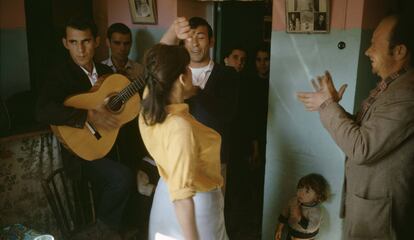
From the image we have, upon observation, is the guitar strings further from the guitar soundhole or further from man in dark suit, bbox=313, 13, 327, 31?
man in dark suit, bbox=313, 13, 327, 31

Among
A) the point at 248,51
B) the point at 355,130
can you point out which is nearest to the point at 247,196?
the point at 248,51

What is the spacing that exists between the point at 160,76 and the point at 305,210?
1.48 meters

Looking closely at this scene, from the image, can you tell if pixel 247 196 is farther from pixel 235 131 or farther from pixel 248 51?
pixel 248 51

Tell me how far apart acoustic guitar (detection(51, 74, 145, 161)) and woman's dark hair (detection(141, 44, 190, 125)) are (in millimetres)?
920

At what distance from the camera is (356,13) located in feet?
6.89

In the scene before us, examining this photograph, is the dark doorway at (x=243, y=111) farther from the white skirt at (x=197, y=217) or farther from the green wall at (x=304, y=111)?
the white skirt at (x=197, y=217)

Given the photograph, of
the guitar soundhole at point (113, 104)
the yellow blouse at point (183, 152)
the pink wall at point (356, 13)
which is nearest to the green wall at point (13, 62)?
the guitar soundhole at point (113, 104)

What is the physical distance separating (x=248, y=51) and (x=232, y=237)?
1717 millimetres

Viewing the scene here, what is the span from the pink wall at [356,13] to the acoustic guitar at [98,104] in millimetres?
1217

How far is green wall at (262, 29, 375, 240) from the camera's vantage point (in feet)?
7.14

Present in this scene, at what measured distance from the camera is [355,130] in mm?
1408

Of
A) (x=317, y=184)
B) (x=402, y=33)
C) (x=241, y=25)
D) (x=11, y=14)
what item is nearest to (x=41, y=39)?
(x=11, y=14)

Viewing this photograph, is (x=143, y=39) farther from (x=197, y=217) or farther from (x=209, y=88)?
(x=197, y=217)

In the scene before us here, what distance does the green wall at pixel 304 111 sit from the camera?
7.14 feet
